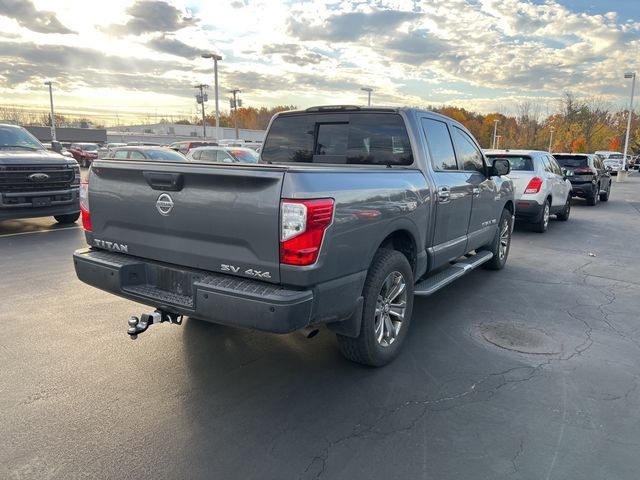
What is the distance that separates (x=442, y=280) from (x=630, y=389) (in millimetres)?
1755

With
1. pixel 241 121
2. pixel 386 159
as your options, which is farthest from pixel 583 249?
pixel 241 121

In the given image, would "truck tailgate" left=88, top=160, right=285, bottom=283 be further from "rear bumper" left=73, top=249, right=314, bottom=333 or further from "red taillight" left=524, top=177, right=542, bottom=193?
"red taillight" left=524, top=177, right=542, bottom=193

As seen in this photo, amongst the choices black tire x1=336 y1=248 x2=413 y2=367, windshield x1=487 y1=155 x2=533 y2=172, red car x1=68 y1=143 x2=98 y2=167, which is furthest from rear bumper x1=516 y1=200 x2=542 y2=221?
red car x1=68 y1=143 x2=98 y2=167

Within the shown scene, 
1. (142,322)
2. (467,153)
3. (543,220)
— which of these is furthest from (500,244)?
(142,322)

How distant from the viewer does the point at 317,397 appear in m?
3.37

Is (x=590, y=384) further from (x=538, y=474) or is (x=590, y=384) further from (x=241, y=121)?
(x=241, y=121)

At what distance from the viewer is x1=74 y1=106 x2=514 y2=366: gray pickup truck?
2.84 m

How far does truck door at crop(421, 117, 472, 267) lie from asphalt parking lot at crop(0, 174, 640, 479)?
0.76 metres

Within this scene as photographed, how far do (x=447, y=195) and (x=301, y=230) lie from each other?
2.36 m

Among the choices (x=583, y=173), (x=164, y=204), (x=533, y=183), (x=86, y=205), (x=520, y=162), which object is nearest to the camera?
(x=164, y=204)

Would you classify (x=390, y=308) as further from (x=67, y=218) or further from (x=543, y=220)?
(x=67, y=218)

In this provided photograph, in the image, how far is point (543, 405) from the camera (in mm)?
3316

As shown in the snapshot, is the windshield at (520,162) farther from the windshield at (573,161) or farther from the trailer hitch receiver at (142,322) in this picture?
the trailer hitch receiver at (142,322)

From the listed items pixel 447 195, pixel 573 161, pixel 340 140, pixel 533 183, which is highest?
pixel 340 140
